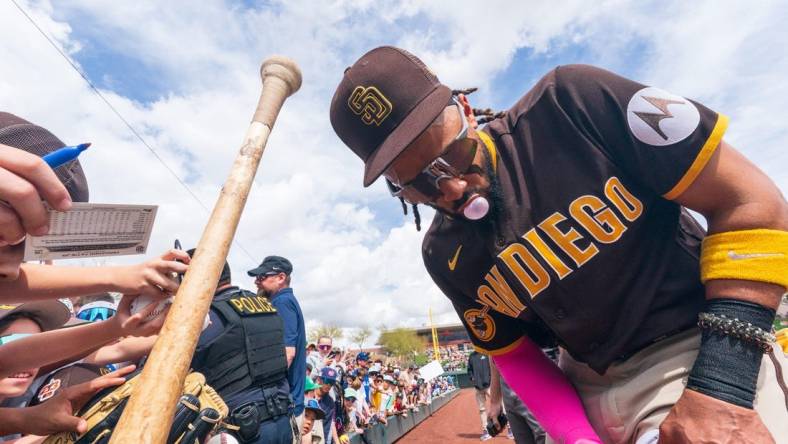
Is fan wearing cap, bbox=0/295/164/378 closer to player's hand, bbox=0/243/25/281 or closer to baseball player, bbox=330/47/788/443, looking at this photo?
player's hand, bbox=0/243/25/281

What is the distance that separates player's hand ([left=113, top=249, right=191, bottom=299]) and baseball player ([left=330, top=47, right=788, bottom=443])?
89 cm

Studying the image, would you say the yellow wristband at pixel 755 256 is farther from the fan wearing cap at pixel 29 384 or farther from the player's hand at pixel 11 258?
the fan wearing cap at pixel 29 384

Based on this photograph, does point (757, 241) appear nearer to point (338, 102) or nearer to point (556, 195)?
point (556, 195)

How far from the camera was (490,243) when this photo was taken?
181cm

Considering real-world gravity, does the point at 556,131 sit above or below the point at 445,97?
below

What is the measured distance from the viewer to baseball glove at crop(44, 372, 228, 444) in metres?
2.00

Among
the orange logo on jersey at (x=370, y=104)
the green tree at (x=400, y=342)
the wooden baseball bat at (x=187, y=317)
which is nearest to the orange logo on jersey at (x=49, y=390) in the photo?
the wooden baseball bat at (x=187, y=317)

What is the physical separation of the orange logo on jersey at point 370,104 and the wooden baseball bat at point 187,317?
0.45m

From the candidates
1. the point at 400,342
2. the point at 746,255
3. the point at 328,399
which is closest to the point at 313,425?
the point at 328,399

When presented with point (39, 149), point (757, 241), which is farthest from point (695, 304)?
point (39, 149)

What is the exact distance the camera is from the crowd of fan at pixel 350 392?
8.48m

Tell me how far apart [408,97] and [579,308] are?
1.11m

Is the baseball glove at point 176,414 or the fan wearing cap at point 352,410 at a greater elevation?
the baseball glove at point 176,414

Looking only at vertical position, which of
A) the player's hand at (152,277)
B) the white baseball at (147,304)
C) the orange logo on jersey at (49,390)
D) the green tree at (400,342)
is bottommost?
the orange logo on jersey at (49,390)
